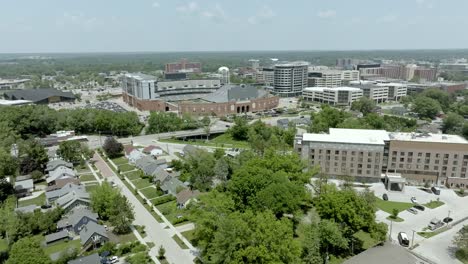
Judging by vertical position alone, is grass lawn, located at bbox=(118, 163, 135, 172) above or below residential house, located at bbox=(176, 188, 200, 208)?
below

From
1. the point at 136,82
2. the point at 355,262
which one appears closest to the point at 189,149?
the point at 355,262

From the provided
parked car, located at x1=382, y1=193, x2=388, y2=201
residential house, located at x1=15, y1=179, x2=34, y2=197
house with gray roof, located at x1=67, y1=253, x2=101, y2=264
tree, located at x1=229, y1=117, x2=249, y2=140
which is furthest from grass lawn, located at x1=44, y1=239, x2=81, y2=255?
tree, located at x1=229, y1=117, x2=249, y2=140

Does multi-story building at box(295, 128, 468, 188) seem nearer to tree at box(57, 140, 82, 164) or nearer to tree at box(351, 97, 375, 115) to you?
tree at box(57, 140, 82, 164)

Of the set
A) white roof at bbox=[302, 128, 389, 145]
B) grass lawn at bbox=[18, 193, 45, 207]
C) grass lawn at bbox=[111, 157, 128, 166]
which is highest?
white roof at bbox=[302, 128, 389, 145]

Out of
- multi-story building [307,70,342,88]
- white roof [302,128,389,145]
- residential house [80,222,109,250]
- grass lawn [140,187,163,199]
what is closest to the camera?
residential house [80,222,109,250]

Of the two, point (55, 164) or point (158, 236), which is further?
point (55, 164)

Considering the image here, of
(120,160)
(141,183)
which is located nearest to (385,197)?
(141,183)

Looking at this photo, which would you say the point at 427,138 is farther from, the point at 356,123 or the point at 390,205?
the point at 356,123
